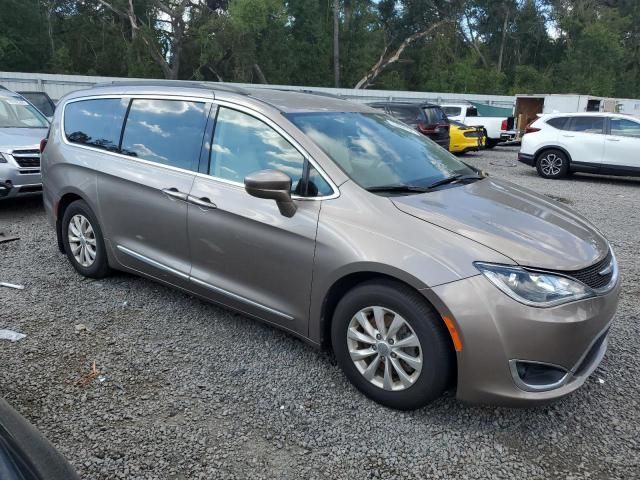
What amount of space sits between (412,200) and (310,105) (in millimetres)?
1141

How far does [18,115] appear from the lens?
824cm

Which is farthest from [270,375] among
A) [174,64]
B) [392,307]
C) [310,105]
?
[174,64]

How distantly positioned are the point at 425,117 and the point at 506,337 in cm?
1227

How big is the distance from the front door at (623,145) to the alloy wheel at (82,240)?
11106mm

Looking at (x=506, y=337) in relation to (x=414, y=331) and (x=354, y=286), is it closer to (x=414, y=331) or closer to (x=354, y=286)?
(x=414, y=331)

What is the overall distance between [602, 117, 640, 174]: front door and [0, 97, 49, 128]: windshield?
1123cm

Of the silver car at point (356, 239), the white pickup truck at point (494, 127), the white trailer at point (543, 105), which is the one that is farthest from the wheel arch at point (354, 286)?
the white trailer at point (543, 105)

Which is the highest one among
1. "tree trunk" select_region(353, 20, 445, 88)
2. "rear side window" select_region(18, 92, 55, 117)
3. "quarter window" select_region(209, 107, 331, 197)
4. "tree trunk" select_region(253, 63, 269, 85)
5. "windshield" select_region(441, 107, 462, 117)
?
"tree trunk" select_region(353, 20, 445, 88)

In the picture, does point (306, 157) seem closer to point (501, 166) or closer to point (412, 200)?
point (412, 200)

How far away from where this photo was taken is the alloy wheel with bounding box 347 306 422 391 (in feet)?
9.14

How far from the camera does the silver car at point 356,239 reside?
2602 millimetres

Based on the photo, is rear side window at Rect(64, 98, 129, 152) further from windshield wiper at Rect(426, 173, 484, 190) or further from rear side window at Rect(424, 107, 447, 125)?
rear side window at Rect(424, 107, 447, 125)

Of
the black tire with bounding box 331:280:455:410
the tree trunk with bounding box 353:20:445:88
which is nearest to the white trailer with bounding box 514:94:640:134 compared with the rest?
the black tire with bounding box 331:280:455:410

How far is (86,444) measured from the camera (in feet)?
8.69
